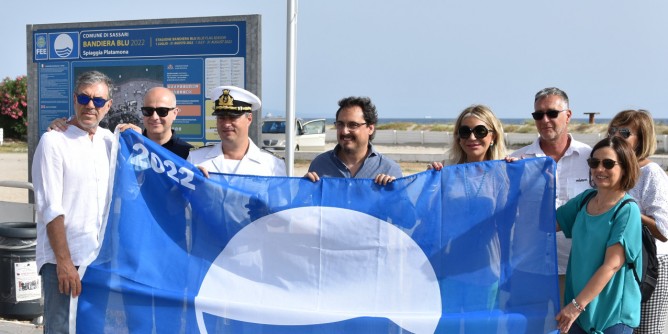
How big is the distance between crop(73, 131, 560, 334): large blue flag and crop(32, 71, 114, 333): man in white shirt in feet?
0.30

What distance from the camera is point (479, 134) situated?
178 inches

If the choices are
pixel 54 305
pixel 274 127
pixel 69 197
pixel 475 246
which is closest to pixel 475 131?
pixel 475 246

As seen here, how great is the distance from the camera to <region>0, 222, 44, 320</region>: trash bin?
6758 millimetres

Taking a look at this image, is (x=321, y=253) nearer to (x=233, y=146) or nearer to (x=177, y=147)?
(x=233, y=146)

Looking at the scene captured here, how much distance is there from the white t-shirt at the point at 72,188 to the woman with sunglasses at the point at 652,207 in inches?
123

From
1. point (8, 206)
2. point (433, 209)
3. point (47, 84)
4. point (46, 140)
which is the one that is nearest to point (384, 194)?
point (433, 209)

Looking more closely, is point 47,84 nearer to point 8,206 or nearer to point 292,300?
point 8,206

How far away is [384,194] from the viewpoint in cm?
448

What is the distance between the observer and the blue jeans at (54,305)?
442 cm

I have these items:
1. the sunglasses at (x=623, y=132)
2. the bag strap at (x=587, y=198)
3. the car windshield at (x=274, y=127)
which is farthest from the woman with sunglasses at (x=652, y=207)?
the car windshield at (x=274, y=127)

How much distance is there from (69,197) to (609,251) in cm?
301

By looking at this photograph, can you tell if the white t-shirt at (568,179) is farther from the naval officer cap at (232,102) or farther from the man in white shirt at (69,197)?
the man in white shirt at (69,197)

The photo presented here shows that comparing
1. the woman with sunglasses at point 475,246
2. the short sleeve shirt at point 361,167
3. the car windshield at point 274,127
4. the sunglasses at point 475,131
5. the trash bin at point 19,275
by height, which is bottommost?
the trash bin at point 19,275

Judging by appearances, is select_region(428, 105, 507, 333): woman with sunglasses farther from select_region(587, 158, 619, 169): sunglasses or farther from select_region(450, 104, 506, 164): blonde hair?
select_region(587, 158, 619, 169): sunglasses
